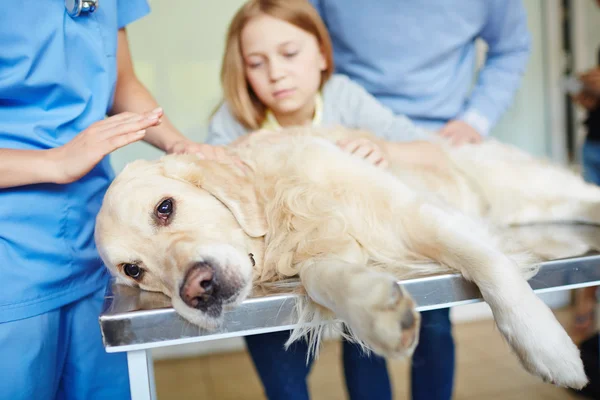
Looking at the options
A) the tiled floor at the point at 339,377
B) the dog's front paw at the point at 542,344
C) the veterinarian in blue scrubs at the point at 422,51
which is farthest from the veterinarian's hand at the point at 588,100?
the dog's front paw at the point at 542,344

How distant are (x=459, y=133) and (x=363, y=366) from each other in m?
0.95

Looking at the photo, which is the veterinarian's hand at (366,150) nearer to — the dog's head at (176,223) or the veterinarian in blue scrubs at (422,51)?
the dog's head at (176,223)

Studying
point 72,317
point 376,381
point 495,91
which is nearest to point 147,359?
point 72,317

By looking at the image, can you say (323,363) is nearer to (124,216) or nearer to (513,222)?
(513,222)

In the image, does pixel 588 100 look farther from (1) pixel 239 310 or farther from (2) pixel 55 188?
(2) pixel 55 188

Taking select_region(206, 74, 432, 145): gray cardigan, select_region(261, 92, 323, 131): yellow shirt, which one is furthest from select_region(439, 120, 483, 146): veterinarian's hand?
select_region(261, 92, 323, 131): yellow shirt

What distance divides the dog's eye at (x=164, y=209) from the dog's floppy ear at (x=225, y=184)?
0.08m

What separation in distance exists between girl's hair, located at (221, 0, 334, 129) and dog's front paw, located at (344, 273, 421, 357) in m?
1.12

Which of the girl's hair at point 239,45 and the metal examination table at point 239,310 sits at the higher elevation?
the girl's hair at point 239,45

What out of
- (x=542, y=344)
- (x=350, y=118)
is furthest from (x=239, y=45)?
(x=542, y=344)

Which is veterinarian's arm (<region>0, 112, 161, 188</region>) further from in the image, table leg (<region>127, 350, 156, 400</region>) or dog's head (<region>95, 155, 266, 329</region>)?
table leg (<region>127, 350, 156, 400</region>)

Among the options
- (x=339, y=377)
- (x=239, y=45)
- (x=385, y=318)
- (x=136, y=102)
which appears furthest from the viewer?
(x=339, y=377)

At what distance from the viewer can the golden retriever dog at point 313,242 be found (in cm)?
84

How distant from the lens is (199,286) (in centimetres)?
90
